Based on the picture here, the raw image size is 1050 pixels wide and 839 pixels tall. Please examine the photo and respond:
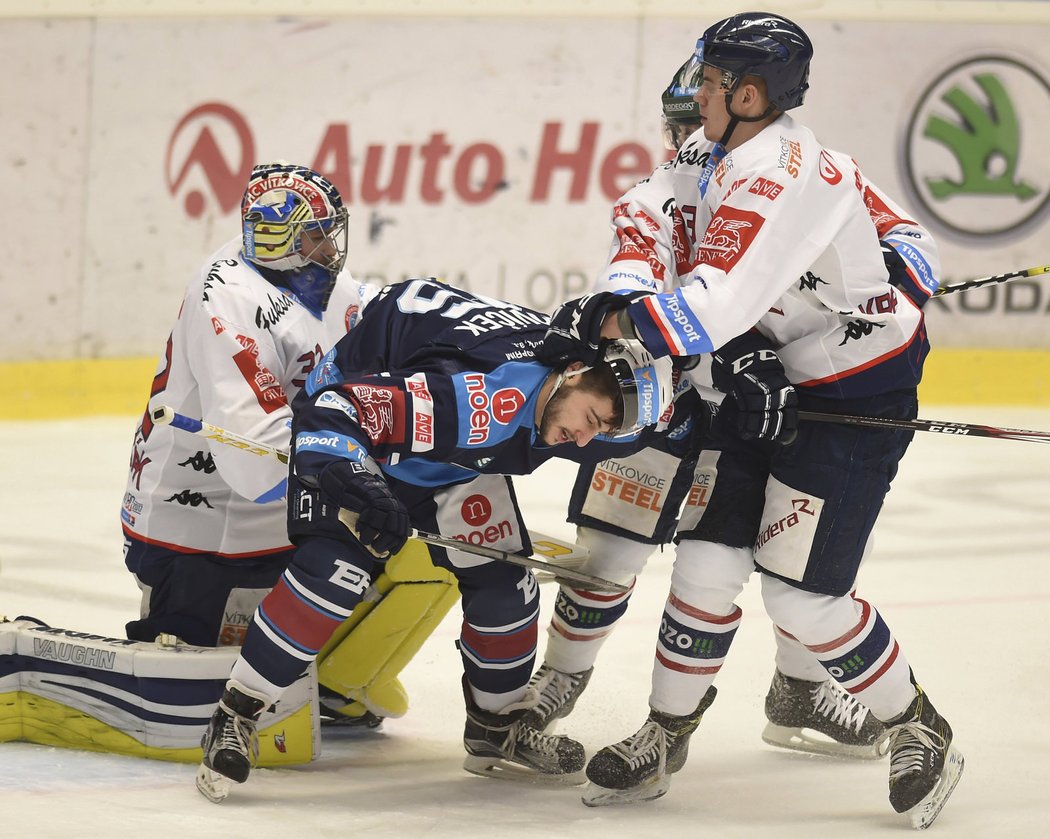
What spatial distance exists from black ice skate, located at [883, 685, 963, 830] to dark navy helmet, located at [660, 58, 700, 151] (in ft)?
3.95

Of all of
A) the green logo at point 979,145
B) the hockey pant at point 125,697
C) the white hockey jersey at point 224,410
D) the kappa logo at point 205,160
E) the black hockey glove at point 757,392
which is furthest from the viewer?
the green logo at point 979,145

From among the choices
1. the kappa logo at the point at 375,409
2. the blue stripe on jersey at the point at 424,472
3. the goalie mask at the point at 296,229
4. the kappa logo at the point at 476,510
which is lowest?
the kappa logo at the point at 476,510

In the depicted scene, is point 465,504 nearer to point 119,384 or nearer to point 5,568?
point 5,568

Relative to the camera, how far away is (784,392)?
8.48ft

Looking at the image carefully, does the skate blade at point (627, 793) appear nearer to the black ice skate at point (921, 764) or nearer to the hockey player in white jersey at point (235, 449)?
the black ice skate at point (921, 764)

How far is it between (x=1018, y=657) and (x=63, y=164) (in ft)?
13.2


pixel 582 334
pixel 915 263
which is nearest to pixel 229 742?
pixel 582 334

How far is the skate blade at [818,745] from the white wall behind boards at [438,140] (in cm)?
346

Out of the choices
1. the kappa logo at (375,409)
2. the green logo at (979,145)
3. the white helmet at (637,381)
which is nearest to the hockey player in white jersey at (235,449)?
the kappa logo at (375,409)

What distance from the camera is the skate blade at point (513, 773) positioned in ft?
9.14

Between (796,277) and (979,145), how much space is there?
444cm

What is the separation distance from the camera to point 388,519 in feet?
7.50

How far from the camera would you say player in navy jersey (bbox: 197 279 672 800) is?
2.38 metres

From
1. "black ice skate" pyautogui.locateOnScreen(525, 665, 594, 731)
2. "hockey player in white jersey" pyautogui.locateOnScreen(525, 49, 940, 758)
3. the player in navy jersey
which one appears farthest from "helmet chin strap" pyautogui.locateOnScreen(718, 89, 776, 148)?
"black ice skate" pyautogui.locateOnScreen(525, 665, 594, 731)
